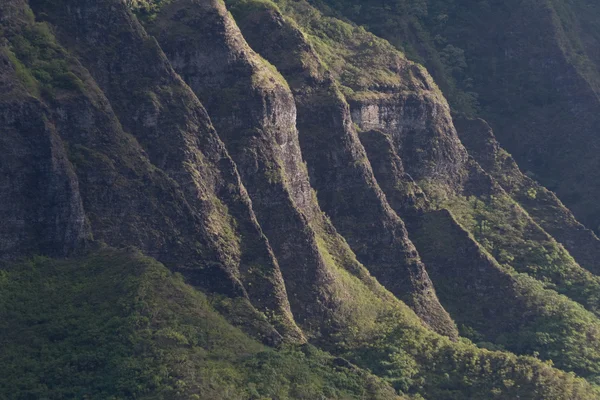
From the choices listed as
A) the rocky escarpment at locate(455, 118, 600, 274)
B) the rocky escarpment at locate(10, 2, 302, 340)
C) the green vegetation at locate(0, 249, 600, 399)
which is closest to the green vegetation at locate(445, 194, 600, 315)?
the rocky escarpment at locate(455, 118, 600, 274)

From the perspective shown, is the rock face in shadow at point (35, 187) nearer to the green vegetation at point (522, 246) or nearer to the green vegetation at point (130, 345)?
the green vegetation at point (130, 345)

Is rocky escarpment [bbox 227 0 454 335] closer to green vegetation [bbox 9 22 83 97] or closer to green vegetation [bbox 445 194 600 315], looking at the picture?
green vegetation [bbox 445 194 600 315]

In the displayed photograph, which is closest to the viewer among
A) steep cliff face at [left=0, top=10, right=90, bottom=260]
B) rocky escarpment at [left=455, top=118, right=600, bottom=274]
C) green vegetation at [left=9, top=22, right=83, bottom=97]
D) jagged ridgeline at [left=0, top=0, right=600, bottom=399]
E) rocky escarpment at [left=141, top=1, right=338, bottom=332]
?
jagged ridgeline at [left=0, top=0, right=600, bottom=399]

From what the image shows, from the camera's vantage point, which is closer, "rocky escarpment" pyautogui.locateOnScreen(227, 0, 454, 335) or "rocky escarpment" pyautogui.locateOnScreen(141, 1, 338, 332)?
"rocky escarpment" pyautogui.locateOnScreen(141, 1, 338, 332)

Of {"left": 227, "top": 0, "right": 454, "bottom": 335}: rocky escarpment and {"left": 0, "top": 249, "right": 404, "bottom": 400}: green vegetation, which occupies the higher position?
{"left": 227, "top": 0, "right": 454, "bottom": 335}: rocky escarpment

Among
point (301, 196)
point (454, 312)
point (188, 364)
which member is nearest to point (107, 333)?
point (188, 364)

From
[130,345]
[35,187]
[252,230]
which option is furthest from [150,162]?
[130,345]

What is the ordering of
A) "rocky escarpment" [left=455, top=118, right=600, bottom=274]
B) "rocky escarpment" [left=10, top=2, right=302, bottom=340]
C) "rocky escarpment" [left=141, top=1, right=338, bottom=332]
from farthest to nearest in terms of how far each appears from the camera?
1. "rocky escarpment" [left=455, top=118, right=600, bottom=274]
2. "rocky escarpment" [left=141, top=1, right=338, bottom=332]
3. "rocky escarpment" [left=10, top=2, right=302, bottom=340]
